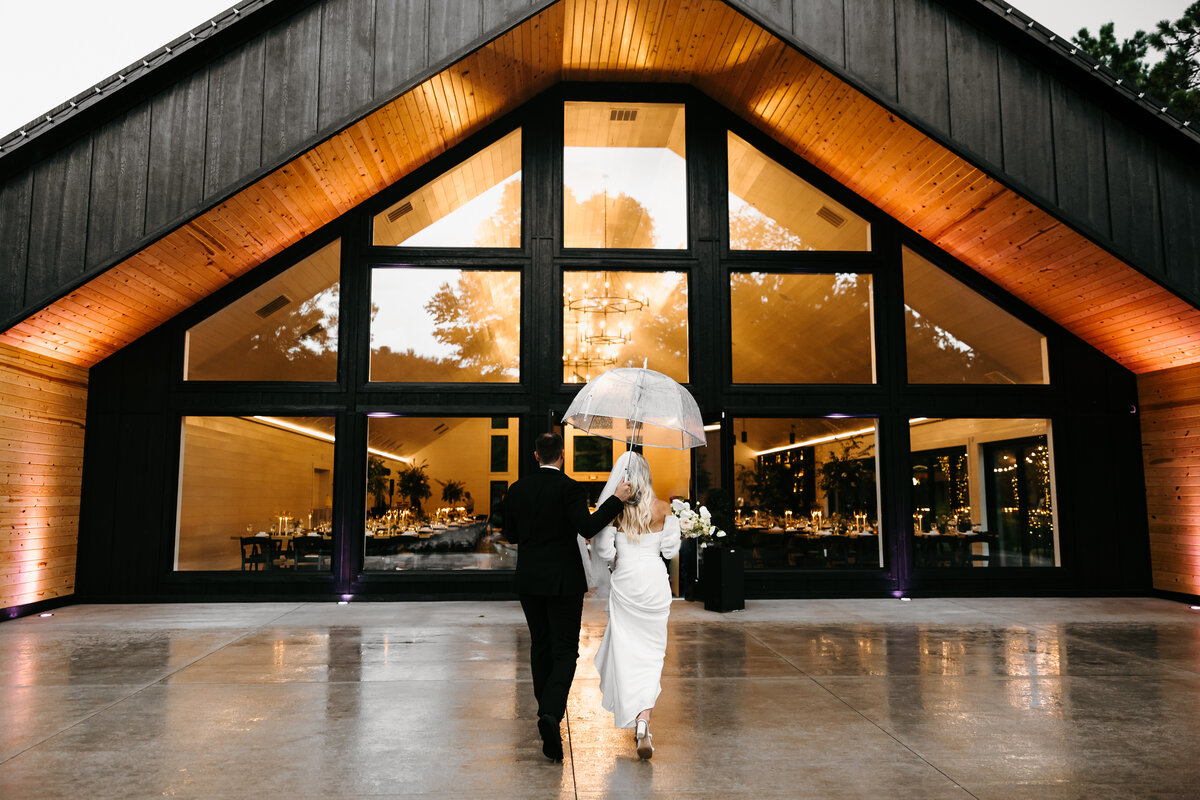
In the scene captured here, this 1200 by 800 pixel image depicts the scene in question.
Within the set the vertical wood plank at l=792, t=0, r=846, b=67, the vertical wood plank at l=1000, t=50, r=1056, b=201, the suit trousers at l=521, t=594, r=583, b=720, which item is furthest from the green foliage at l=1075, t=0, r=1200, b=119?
the suit trousers at l=521, t=594, r=583, b=720

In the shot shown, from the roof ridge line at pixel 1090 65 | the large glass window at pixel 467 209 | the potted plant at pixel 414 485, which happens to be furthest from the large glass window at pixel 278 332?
the roof ridge line at pixel 1090 65

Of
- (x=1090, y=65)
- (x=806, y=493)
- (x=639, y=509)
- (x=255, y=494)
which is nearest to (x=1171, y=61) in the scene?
(x=1090, y=65)

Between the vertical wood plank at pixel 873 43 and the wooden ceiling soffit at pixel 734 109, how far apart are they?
1.46 ft

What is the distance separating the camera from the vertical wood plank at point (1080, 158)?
8719mm

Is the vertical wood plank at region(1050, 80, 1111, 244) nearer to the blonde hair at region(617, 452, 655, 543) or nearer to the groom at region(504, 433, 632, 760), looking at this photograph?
the blonde hair at region(617, 452, 655, 543)

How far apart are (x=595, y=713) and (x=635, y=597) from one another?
1055mm

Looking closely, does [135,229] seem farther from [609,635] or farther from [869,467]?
[869,467]

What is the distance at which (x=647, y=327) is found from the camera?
11555 mm

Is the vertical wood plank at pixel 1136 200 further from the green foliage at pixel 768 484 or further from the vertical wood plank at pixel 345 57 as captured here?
the vertical wood plank at pixel 345 57

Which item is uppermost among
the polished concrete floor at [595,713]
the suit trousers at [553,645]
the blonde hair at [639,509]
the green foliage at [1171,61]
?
the green foliage at [1171,61]

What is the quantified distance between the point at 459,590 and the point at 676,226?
585 cm

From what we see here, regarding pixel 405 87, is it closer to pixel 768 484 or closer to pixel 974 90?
pixel 974 90

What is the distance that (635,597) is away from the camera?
191 inches

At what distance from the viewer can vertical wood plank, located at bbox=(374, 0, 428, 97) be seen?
28.7 feet
